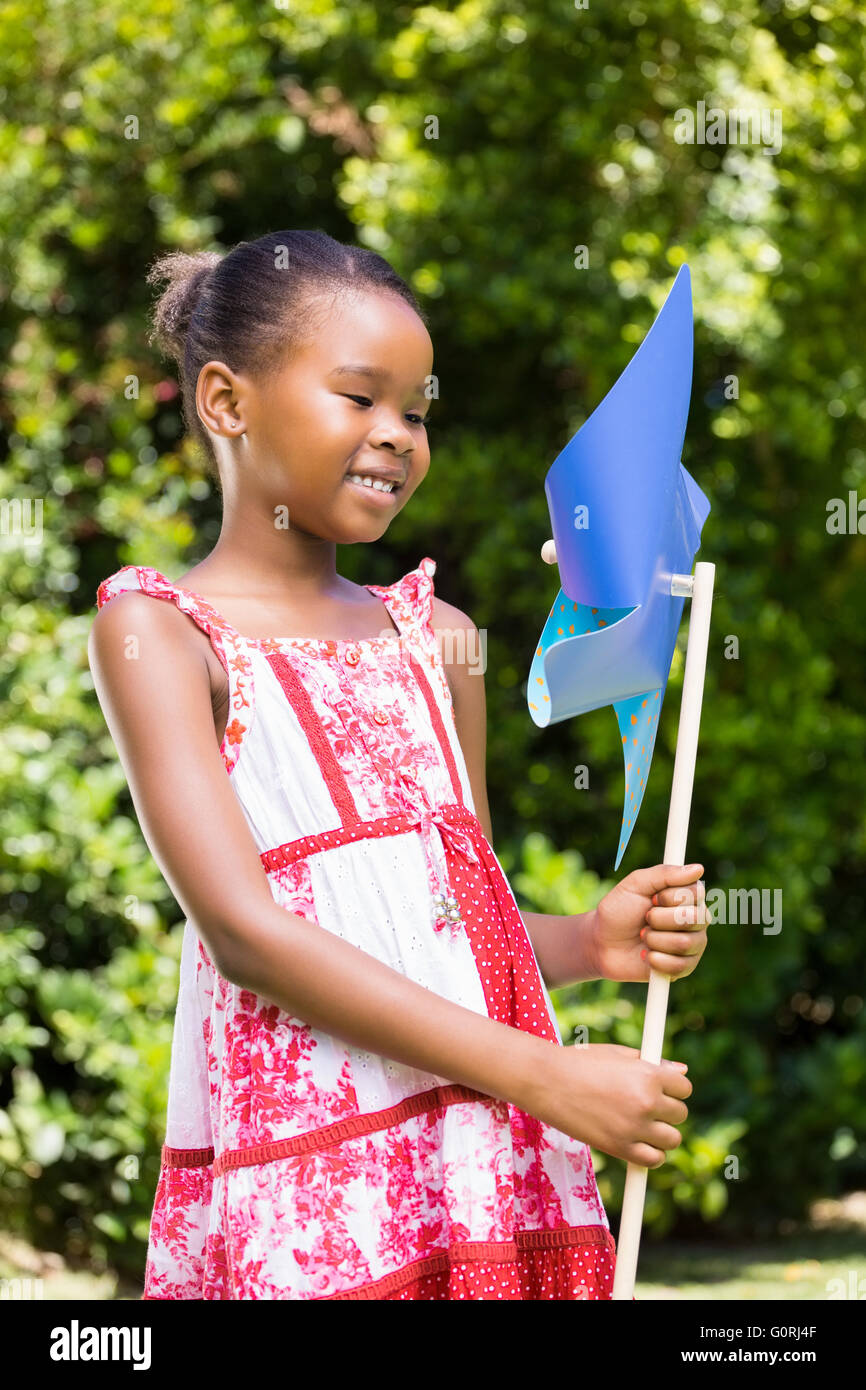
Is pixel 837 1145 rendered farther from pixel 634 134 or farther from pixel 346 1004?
pixel 346 1004

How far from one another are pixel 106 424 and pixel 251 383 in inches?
112

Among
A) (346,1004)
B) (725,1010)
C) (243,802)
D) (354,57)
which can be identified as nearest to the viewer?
(346,1004)

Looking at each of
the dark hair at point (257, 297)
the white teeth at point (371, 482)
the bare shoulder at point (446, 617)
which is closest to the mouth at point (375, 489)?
the white teeth at point (371, 482)

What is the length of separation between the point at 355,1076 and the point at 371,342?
0.72 metres

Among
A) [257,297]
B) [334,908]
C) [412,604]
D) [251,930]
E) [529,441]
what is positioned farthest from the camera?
[529,441]

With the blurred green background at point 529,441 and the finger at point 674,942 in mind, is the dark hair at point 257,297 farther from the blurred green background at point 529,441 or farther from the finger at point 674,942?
the blurred green background at point 529,441

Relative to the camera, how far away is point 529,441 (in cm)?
448

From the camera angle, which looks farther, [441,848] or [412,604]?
[412,604]

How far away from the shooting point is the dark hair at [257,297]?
154cm

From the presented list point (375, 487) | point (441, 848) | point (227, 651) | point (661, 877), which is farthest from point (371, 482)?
point (661, 877)

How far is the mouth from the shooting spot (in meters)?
1.50

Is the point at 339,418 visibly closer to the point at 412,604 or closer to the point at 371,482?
the point at 371,482

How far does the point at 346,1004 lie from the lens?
1.34 metres
